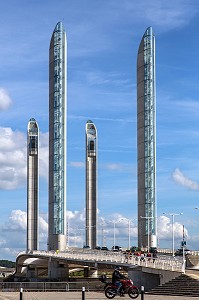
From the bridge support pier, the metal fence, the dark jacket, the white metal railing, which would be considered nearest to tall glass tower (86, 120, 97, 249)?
the bridge support pier

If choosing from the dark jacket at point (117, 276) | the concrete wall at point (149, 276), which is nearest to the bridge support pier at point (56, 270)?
the concrete wall at point (149, 276)

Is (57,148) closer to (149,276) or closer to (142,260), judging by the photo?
(142,260)

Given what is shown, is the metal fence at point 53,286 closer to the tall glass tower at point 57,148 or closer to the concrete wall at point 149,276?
the concrete wall at point 149,276

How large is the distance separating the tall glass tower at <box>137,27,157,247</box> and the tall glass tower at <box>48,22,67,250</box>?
15.5 m

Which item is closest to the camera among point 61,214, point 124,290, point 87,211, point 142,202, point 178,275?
point 124,290

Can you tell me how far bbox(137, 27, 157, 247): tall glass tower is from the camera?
131125 mm

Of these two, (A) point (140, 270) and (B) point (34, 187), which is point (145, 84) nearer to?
(B) point (34, 187)

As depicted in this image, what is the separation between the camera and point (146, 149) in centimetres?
13150

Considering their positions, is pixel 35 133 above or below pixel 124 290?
above

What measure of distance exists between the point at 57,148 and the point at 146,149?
19.0m

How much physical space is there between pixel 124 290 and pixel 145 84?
9476cm

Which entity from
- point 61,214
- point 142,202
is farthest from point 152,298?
point 61,214

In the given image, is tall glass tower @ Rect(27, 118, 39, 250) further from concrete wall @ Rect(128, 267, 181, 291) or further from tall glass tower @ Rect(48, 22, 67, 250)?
concrete wall @ Rect(128, 267, 181, 291)

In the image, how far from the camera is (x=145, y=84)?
134 metres
